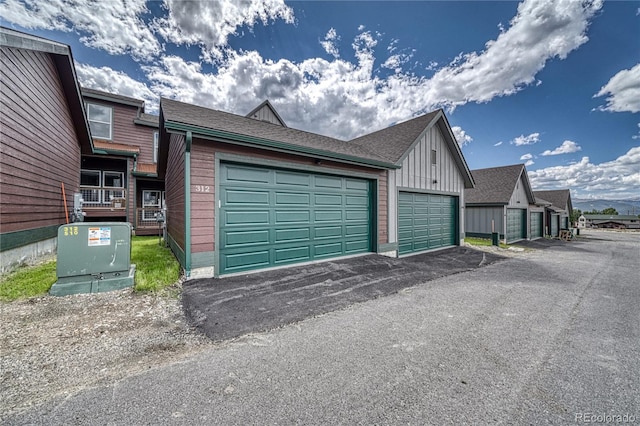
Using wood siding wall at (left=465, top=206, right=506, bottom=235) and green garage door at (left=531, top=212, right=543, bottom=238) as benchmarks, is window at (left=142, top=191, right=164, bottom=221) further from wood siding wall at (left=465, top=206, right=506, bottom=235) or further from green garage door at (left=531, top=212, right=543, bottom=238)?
green garage door at (left=531, top=212, right=543, bottom=238)

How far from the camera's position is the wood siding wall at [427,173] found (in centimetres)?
886

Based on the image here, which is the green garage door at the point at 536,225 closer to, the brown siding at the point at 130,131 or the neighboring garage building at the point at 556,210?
the neighboring garage building at the point at 556,210

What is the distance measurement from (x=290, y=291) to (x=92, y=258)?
363 centimetres

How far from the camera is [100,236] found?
4.36 metres

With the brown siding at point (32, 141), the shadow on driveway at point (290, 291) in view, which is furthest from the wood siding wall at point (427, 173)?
the brown siding at point (32, 141)

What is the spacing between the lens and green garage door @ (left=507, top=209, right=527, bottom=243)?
15.8 meters

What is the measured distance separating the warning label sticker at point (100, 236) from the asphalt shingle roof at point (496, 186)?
61.7 feet

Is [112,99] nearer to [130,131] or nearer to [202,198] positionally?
[130,131]

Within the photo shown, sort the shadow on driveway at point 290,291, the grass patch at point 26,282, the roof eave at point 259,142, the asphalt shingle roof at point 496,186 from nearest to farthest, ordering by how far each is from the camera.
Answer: the shadow on driveway at point 290,291
the grass patch at point 26,282
the roof eave at point 259,142
the asphalt shingle roof at point 496,186

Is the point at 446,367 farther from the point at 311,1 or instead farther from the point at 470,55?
the point at 470,55

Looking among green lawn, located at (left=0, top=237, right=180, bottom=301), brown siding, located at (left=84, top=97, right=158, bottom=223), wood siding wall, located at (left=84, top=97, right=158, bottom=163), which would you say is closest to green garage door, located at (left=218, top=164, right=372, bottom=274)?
green lawn, located at (left=0, top=237, right=180, bottom=301)

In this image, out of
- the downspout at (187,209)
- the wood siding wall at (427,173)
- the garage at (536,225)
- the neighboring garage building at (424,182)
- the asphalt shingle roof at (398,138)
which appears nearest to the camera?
the downspout at (187,209)

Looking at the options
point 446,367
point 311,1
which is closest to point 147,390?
point 446,367

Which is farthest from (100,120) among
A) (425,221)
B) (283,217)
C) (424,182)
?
(425,221)
